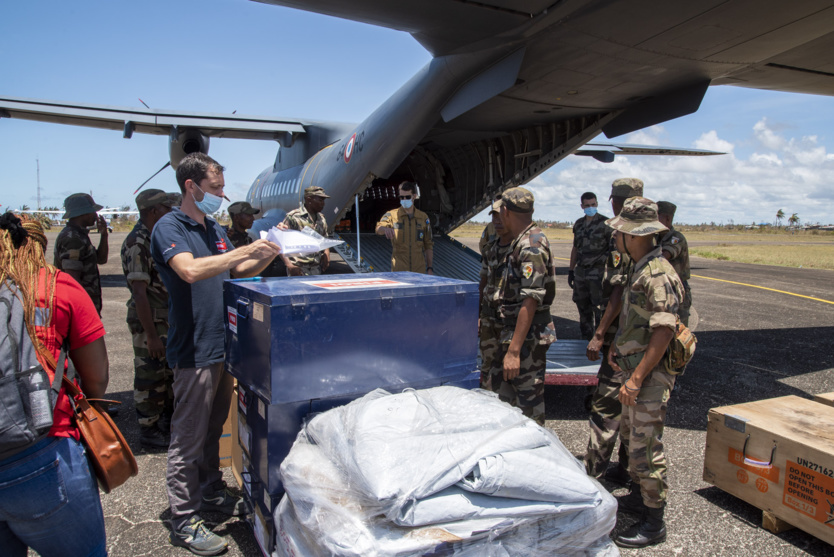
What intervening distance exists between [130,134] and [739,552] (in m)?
13.4

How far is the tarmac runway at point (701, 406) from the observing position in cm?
298

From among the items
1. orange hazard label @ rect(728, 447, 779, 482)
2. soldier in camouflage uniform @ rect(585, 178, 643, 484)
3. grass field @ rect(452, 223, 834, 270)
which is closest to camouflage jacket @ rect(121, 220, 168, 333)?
soldier in camouflage uniform @ rect(585, 178, 643, 484)

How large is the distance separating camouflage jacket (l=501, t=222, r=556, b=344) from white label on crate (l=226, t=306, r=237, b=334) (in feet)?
6.04

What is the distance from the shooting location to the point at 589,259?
643cm

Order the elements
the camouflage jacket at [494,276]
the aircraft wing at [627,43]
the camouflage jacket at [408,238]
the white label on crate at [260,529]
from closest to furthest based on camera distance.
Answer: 1. the white label on crate at [260,529]
2. the camouflage jacket at [494,276]
3. the aircraft wing at [627,43]
4. the camouflage jacket at [408,238]

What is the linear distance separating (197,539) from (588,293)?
522 centimetres

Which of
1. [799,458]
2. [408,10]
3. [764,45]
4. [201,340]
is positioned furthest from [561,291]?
[201,340]

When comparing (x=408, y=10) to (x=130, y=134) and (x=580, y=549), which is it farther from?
(x=130, y=134)

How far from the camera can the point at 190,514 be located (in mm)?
2834

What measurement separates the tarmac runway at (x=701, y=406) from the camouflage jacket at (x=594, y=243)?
1.67 meters

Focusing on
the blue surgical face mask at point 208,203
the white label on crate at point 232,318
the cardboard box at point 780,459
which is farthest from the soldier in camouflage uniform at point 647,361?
the blue surgical face mask at point 208,203

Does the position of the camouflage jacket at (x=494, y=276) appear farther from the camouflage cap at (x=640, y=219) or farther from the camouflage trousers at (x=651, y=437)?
the camouflage trousers at (x=651, y=437)

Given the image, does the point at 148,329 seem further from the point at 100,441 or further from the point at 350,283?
the point at 100,441

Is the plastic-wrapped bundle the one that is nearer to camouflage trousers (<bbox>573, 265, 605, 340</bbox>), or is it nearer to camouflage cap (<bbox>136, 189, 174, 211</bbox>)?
camouflage cap (<bbox>136, 189, 174, 211</bbox>)
